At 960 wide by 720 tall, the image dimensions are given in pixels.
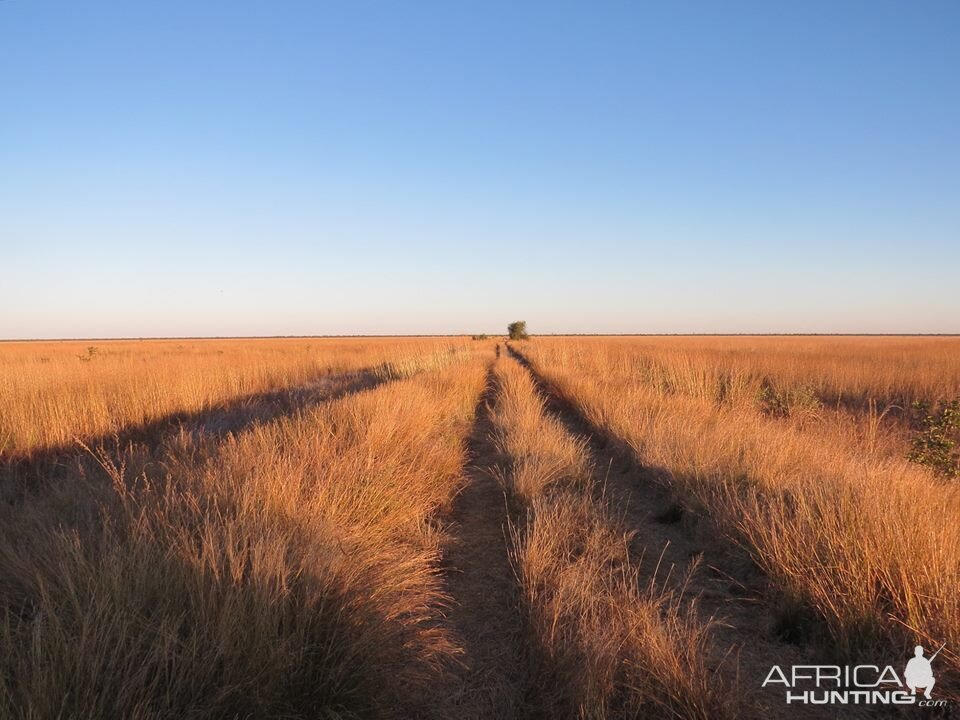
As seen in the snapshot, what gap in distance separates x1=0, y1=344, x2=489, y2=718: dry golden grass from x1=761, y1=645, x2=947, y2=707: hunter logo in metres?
1.65

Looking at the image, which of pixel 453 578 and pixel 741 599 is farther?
pixel 453 578

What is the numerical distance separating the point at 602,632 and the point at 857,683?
1196 mm

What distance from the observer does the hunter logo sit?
2.11 meters

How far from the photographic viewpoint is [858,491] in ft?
12.0

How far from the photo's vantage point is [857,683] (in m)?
2.26

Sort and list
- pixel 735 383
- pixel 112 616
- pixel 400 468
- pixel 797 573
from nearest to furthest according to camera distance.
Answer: pixel 112 616 < pixel 797 573 < pixel 400 468 < pixel 735 383

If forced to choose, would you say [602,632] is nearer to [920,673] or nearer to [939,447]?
[920,673]

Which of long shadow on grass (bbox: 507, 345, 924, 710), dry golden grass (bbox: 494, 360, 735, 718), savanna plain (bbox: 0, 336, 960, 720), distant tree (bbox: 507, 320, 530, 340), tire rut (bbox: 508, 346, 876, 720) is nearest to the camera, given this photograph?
savanna plain (bbox: 0, 336, 960, 720)

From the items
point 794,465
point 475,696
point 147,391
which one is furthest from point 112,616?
point 147,391

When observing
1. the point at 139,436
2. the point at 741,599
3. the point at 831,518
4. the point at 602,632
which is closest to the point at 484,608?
the point at 602,632

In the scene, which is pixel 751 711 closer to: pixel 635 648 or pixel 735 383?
pixel 635 648

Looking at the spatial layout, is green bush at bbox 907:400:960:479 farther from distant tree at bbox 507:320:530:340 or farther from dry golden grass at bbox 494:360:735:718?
distant tree at bbox 507:320:530:340


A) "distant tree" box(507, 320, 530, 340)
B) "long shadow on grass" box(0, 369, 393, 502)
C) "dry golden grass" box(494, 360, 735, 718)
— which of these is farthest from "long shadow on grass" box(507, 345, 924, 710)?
"distant tree" box(507, 320, 530, 340)

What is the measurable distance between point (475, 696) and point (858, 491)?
3.31 m
